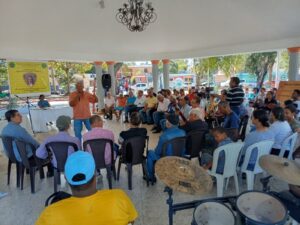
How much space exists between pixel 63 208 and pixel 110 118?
701 centimetres

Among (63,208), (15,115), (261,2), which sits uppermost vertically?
(261,2)

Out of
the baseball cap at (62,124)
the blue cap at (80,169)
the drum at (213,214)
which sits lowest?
the drum at (213,214)

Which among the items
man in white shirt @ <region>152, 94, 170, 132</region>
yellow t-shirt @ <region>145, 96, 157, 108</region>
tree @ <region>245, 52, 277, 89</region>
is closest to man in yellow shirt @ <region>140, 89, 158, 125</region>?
yellow t-shirt @ <region>145, 96, 157, 108</region>

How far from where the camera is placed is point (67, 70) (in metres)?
15.5

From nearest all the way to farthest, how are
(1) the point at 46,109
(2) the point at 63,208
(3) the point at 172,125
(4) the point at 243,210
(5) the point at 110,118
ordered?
(2) the point at 63,208
(4) the point at 243,210
(3) the point at 172,125
(1) the point at 46,109
(5) the point at 110,118

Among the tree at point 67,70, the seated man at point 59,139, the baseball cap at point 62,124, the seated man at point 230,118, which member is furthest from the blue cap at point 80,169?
the tree at point 67,70

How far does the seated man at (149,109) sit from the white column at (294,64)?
390 cm

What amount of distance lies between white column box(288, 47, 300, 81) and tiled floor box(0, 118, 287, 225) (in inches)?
182

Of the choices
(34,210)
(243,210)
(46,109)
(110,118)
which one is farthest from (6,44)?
(243,210)

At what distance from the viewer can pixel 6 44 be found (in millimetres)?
5785

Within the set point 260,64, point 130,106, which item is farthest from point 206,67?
point 130,106

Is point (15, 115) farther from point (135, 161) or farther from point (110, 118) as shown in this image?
point (110, 118)

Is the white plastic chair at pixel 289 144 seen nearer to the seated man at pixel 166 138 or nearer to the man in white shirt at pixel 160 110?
the seated man at pixel 166 138

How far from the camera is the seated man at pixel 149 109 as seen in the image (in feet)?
22.2
